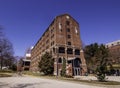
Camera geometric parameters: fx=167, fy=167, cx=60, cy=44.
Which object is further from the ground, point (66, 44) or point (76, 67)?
point (66, 44)

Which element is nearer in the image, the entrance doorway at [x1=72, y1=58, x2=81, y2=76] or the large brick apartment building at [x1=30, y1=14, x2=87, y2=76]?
the entrance doorway at [x1=72, y1=58, x2=81, y2=76]

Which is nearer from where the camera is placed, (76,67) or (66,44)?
(76,67)

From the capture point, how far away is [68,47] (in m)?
60.6

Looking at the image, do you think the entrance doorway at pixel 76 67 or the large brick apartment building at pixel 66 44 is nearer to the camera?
the entrance doorway at pixel 76 67

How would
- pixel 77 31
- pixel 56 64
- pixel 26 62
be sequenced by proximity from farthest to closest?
pixel 26 62 < pixel 77 31 < pixel 56 64

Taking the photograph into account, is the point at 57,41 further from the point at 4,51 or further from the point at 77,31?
the point at 4,51

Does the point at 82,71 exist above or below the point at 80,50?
below

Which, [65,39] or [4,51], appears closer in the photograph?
[65,39]

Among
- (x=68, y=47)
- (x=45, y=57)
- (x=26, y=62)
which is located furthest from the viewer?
(x=26, y=62)

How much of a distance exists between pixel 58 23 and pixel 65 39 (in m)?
6.37

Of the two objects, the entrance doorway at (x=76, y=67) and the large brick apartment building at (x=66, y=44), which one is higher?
the large brick apartment building at (x=66, y=44)

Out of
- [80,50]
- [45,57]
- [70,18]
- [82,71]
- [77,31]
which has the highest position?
[70,18]

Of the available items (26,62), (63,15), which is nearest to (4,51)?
(63,15)

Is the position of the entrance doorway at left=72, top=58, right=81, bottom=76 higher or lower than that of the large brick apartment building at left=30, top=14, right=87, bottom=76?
lower
